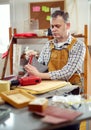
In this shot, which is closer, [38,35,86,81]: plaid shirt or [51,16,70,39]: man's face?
[38,35,86,81]: plaid shirt

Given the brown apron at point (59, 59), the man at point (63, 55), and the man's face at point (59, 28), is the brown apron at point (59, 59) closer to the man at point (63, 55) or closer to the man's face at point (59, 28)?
the man at point (63, 55)

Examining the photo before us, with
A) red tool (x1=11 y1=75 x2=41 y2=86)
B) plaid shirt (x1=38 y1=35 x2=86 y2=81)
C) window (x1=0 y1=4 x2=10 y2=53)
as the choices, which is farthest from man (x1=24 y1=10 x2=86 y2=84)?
window (x1=0 y1=4 x2=10 y2=53)

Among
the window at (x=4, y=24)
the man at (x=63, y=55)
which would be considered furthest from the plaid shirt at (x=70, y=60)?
the window at (x=4, y=24)

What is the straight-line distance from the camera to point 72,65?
1897mm

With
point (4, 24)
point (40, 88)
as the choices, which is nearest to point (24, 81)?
point (40, 88)

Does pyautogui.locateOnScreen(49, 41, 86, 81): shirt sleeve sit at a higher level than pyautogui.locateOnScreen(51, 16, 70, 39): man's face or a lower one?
lower

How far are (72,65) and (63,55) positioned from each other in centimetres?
14

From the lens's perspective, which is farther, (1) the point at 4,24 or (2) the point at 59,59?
(1) the point at 4,24

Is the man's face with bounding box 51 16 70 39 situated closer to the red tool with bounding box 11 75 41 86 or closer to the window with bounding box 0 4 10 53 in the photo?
the red tool with bounding box 11 75 41 86

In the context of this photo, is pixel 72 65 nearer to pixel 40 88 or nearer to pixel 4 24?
pixel 40 88

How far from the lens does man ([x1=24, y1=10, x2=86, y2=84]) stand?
6.09 feet

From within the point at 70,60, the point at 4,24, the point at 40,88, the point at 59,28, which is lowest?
the point at 40,88

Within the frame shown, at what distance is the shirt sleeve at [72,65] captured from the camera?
181 centimetres

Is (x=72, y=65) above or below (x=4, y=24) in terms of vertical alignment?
below
